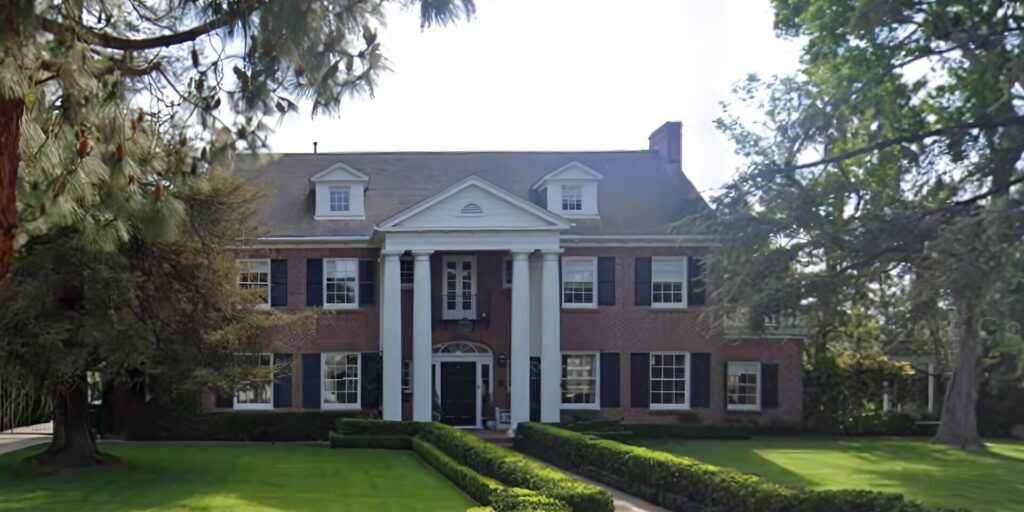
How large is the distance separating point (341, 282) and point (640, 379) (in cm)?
950

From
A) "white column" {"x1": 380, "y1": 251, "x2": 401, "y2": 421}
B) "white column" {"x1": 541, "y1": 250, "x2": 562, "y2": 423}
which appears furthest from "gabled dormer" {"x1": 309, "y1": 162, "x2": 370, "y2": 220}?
"white column" {"x1": 541, "y1": 250, "x2": 562, "y2": 423}

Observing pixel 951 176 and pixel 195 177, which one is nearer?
pixel 195 177

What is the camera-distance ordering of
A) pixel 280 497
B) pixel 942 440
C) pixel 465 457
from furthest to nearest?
pixel 942 440, pixel 465 457, pixel 280 497

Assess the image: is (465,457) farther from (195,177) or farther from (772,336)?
(772,336)

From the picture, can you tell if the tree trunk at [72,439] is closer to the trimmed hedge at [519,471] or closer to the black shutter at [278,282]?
the trimmed hedge at [519,471]

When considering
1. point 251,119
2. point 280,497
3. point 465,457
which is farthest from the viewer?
point 465,457

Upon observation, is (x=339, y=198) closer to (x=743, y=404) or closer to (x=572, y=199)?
(x=572, y=199)

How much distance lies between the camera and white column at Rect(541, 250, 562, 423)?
1128 inches

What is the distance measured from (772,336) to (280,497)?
59.4ft

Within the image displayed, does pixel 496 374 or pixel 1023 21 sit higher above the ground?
pixel 1023 21

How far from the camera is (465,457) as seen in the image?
755 inches

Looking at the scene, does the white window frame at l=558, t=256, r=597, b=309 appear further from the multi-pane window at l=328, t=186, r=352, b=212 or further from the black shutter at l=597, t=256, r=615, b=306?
the multi-pane window at l=328, t=186, r=352, b=212

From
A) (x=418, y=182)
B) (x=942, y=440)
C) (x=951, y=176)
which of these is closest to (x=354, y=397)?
(x=418, y=182)

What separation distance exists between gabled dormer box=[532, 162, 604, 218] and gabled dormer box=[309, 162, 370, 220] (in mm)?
5689
